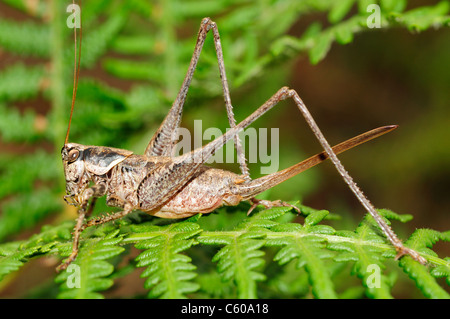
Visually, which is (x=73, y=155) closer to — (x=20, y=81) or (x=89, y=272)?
(x=89, y=272)

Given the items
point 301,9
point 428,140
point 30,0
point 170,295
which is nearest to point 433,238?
point 170,295

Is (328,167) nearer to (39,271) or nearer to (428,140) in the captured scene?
(428,140)

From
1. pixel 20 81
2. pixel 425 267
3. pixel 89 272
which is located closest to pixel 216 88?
pixel 20 81

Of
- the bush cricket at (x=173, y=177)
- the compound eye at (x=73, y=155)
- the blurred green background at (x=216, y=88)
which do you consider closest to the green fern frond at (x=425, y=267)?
the bush cricket at (x=173, y=177)

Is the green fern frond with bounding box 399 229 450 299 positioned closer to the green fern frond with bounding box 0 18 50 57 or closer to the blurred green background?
the blurred green background

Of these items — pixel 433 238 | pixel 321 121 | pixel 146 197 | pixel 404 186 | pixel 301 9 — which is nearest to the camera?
pixel 433 238

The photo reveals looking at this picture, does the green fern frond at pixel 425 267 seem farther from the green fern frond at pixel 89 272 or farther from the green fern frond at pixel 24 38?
the green fern frond at pixel 24 38
